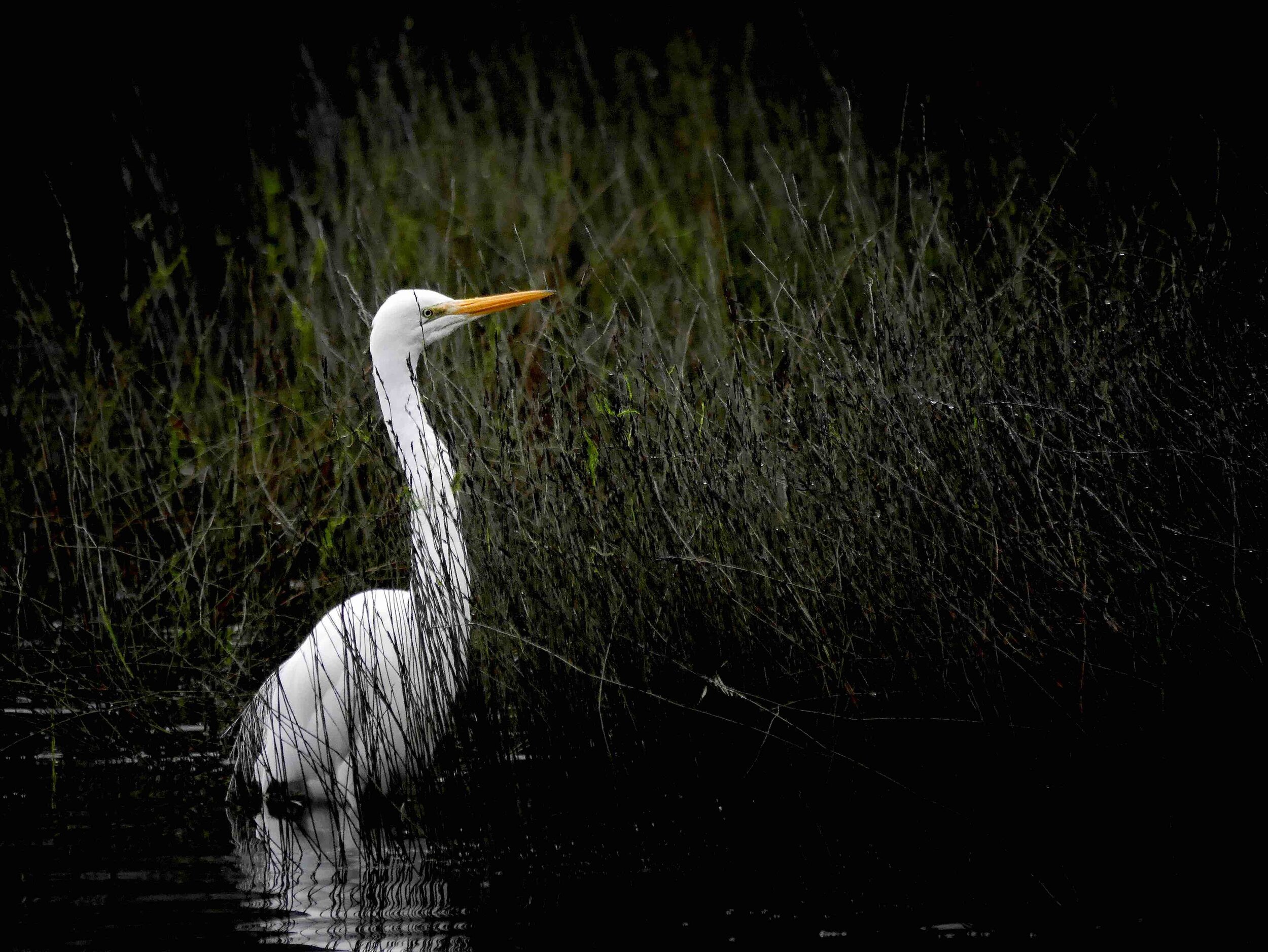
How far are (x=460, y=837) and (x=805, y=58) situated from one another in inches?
219

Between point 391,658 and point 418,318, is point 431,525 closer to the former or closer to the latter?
point 391,658

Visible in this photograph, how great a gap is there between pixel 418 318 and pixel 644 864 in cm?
173

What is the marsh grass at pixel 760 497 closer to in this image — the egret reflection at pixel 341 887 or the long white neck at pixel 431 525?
the long white neck at pixel 431 525

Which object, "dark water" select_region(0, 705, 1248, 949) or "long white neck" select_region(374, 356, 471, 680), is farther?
"long white neck" select_region(374, 356, 471, 680)

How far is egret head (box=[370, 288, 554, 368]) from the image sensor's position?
12.0 feet

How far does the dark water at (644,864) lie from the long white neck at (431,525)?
0.36 meters

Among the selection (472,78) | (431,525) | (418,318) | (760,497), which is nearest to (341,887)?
(431,525)

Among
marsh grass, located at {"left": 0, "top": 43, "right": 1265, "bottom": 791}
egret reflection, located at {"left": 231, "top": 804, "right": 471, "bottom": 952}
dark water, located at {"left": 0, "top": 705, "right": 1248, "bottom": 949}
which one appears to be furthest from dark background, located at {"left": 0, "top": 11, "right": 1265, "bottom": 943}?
egret reflection, located at {"left": 231, "top": 804, "right": 471, "bottom": 952}

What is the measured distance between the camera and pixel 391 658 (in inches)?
142

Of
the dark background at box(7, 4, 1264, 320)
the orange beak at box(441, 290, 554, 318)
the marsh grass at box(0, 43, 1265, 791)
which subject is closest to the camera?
the marsh grass at box(0, 43, 1265, 791)

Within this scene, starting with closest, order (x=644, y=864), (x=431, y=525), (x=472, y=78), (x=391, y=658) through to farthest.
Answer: (x=644, y=864) < (x=431, y=525) < (x=391, y=658) < (x=472, y=78)

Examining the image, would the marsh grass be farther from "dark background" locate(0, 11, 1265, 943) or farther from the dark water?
"dark background" locate(0, 11, 1265, 943)

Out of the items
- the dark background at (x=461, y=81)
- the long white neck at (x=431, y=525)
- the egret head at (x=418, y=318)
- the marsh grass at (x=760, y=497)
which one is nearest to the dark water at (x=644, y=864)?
the marsh grass at (x=760, y=497)

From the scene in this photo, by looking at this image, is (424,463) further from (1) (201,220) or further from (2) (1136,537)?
(1) (201,220)
